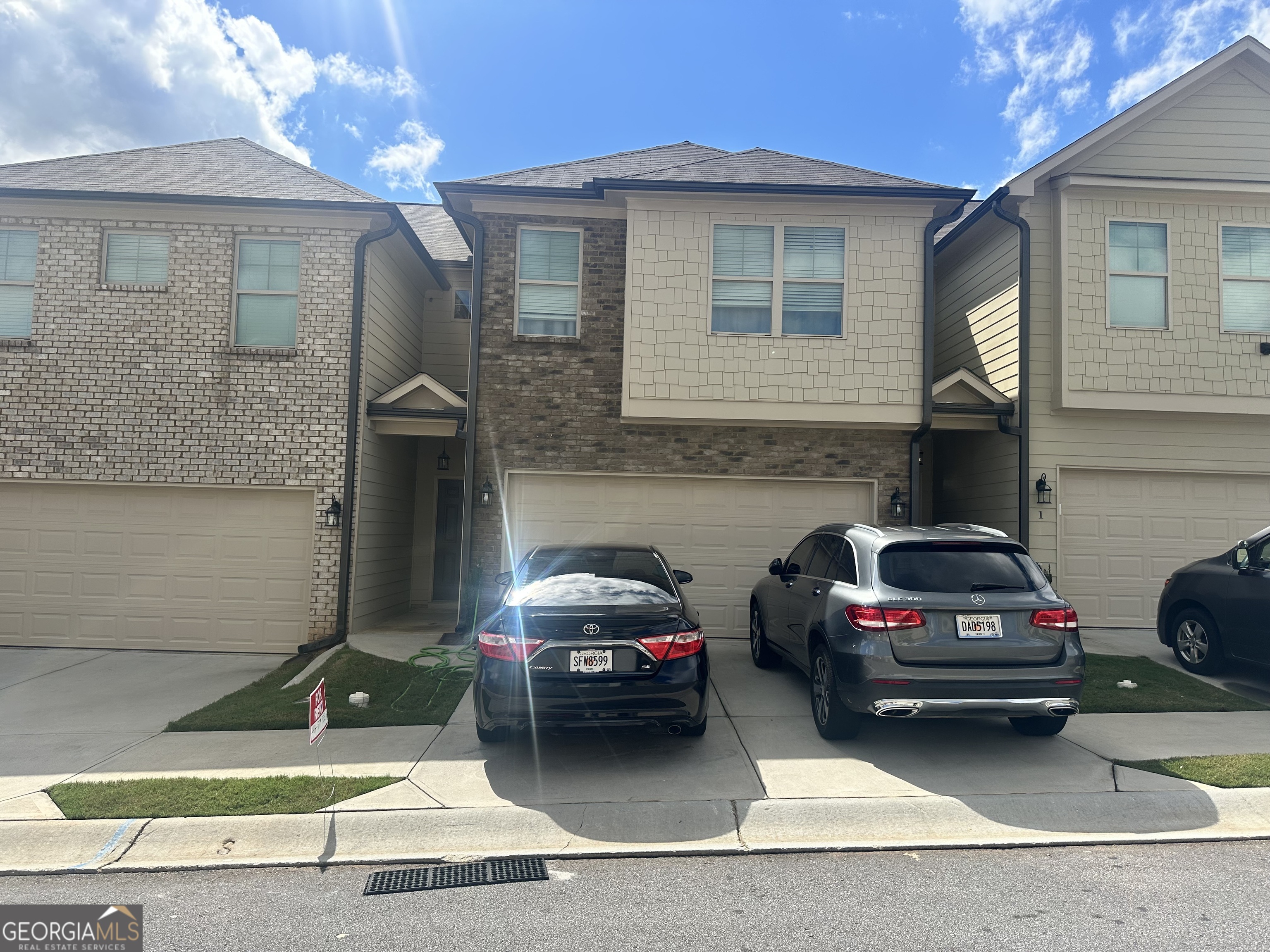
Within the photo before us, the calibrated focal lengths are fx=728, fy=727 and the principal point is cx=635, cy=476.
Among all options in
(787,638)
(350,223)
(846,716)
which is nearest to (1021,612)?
(846,716)

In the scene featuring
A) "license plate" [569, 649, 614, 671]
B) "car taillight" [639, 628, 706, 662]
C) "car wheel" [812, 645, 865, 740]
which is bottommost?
"car wheel" [812, 645, 865, 740]

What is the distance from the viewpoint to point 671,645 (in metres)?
4.96

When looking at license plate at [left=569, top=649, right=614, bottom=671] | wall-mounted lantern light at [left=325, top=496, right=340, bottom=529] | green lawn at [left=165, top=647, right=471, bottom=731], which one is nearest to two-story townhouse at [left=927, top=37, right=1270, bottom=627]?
license plate at [left=569, top=649, right=614, bottom=671]

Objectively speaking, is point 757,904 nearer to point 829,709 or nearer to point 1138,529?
point 829,709

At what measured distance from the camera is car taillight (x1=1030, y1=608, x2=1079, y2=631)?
497 centimetres

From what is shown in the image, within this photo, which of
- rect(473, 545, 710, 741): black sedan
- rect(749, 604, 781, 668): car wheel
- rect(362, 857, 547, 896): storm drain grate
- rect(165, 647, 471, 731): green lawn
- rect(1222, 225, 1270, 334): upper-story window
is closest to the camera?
rect(362, 857, 547, 896): storm drain grate

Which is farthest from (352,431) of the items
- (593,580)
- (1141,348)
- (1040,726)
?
(1141,348)

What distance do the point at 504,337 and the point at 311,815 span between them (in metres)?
6.64

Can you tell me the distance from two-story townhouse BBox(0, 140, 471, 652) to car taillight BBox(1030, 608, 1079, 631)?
782cm

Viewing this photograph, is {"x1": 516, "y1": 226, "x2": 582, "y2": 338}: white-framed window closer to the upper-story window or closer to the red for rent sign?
the red for rent sign

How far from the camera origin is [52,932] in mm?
3322

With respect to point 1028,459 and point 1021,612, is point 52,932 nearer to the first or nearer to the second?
point 1021,612

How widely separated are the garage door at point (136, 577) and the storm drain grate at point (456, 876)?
20.7ft

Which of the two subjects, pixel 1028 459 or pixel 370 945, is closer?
pixel 370 945
